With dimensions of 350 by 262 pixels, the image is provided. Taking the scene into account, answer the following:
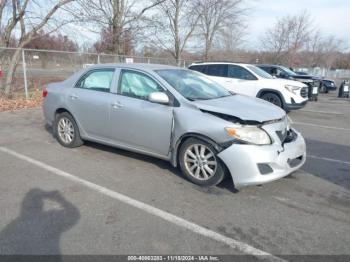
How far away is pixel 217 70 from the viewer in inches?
429

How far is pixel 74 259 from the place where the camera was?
250 centimetres

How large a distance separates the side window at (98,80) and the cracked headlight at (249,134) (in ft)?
7.77

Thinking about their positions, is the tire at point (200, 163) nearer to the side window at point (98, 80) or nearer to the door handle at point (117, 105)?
the door handle at point (117, 105)

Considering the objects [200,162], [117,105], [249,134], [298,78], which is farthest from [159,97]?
[298,78]

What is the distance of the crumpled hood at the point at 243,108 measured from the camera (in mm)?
3742

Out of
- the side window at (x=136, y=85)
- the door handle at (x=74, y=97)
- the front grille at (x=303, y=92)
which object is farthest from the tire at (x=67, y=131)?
the front grille at (x=303, y=92)

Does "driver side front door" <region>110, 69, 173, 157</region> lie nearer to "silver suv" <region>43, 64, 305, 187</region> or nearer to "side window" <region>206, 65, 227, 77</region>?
"silver suv" <region>43, 64, 305, 187</region>

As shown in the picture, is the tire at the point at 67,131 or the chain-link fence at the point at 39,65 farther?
the chain-link fence at the point at 39,65

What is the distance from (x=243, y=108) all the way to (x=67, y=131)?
3.42 metres

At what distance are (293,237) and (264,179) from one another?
0.80 meters

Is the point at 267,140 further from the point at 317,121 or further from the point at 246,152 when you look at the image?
the point at 317,121

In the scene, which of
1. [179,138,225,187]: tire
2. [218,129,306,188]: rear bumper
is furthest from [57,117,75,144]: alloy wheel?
[218,129,306,188]: rear bumper

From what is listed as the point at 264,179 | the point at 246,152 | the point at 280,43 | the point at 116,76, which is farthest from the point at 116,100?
the point at 280,43

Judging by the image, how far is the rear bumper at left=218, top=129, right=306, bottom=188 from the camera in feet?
11.4
